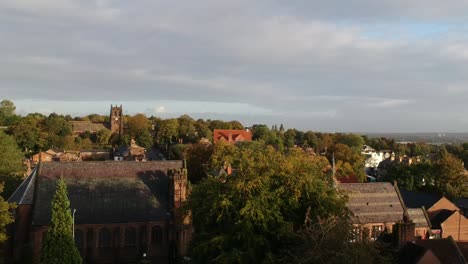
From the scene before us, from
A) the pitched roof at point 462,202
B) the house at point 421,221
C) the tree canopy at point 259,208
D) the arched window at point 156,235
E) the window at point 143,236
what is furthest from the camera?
the pitched roof at point 462,202

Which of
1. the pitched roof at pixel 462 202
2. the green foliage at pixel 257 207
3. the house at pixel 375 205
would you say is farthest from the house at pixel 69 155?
the green foliage at pixel 257 207

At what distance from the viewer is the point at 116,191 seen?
1617 inches

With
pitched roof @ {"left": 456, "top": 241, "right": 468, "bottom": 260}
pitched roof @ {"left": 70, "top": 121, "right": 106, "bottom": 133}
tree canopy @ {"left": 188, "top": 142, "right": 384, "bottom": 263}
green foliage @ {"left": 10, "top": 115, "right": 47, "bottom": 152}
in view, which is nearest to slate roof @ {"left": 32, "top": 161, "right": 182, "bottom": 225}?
tree canopy @ {"left": 188, "top": 142, "right": 384, "bottom": 263}

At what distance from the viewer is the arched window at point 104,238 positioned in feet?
127

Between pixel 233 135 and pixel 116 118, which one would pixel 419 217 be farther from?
pixel 116 118

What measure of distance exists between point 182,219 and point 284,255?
545 inches

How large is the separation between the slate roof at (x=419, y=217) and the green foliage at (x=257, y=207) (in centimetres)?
2338

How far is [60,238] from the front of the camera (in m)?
31.3

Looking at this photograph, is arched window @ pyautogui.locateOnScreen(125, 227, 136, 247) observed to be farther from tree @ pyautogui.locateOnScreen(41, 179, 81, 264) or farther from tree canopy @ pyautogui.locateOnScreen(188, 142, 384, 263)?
tree canopy @ pyautogui.locateOnScreen(188, 142, 384, 263)

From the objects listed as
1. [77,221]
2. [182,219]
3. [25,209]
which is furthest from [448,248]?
[25,209]

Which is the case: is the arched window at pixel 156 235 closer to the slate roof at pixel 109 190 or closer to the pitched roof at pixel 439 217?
the slate roof at pixel 109 190

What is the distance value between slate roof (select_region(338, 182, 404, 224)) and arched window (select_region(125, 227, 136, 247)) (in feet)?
71.7

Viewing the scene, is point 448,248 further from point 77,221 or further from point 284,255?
point 77,221

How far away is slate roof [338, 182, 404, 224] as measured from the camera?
49125 mm
